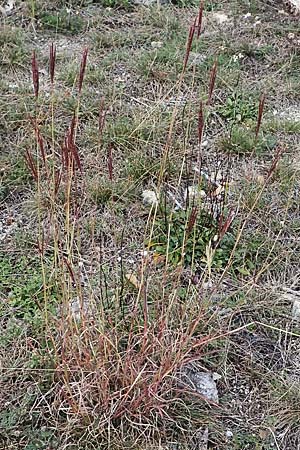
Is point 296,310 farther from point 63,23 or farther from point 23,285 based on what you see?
point 63,23

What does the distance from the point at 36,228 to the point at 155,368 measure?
106 centimetres

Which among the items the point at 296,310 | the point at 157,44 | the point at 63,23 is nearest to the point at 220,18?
the point at 157,44

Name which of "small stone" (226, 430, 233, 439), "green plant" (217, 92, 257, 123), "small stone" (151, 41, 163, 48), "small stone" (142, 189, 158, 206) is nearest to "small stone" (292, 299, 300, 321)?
"small stone" (226, 430, 233, 439)

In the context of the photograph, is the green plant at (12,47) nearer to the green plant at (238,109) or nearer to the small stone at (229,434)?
the green plant at (238,109)

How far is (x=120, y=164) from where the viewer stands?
3342mm

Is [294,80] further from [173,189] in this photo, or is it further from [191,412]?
[191,412]

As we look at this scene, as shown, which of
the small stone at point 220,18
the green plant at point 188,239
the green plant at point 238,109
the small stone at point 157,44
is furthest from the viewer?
the small stone at point 220,18

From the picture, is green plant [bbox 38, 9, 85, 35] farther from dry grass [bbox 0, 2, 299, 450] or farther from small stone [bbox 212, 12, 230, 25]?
small stone [bbox 212, 12, 230, 25]

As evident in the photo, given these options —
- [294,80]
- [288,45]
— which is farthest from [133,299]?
[288,45]

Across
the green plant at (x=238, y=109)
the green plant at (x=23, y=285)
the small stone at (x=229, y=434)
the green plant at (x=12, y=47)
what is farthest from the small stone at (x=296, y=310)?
the green plant at (x=12, y=47)

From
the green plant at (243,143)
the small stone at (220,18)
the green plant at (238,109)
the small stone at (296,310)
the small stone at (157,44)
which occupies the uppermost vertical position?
the small stone at (220,18)

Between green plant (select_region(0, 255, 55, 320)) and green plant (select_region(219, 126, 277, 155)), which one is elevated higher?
green plant (select_region(219, 126, 277, 155))

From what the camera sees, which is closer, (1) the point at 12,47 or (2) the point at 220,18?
(1) the point at 12,47

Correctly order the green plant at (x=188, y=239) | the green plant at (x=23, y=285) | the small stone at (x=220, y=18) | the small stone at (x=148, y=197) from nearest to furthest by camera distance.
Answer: the green plant at (x=23, y=285) → the green plant at (x=188, y=239) → the small stone at (x=148, y=197) → the small stone at (x=220, y=18)
